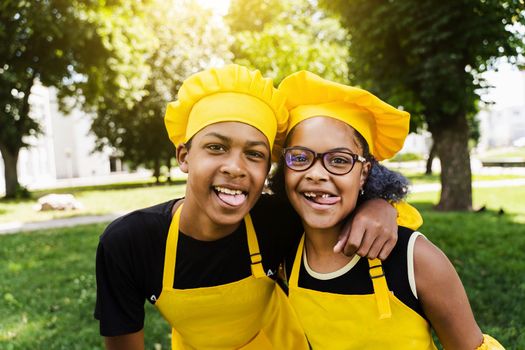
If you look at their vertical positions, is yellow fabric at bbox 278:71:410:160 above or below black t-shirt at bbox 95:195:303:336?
above

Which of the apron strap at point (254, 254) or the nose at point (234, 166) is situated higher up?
the nose at point (234, 166)

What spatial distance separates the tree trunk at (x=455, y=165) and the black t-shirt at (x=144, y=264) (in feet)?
29.5

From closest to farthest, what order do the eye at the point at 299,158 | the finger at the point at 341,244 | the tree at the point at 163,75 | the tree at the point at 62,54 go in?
the finger at the point at 341,244, the eye at the point at 299,158, the tree at the point at 62,54, the tree at the point at 163,75

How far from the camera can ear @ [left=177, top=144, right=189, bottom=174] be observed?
2.23 meters

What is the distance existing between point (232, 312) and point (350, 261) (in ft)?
2.21

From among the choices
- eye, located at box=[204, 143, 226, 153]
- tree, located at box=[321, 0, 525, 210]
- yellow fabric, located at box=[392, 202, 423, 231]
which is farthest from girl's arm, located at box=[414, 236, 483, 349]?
tree, located at box=[321, 0, 525, 210]

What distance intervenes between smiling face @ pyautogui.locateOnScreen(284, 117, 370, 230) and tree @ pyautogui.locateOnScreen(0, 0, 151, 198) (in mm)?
15259

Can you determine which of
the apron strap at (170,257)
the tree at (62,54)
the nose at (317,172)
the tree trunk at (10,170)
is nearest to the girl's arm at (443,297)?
the nose at (317,172)

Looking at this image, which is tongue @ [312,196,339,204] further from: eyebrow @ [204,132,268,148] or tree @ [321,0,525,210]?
tree @ [321,0,525,210]

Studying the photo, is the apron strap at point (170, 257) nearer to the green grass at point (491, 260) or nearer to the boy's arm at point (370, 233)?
the boy's arm at point (370, 233)

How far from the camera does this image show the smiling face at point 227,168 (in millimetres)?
2016

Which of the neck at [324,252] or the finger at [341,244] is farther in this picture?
the neck at [324,252]

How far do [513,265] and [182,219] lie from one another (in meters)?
5.15

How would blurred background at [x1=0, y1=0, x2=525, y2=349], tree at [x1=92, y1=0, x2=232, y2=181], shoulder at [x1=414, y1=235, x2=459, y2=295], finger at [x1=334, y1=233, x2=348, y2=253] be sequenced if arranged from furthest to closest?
1. tree at [x1=92, y1=0, x2=232, y2=181]
2. blurred background at [x1=0, y1=0, x2=525, y2=349]
3. finger at [x1=334, y1=233, x2=348, y2=253]
4. shoulder at [x1=414, y1=235, x2=459, y2=295]
